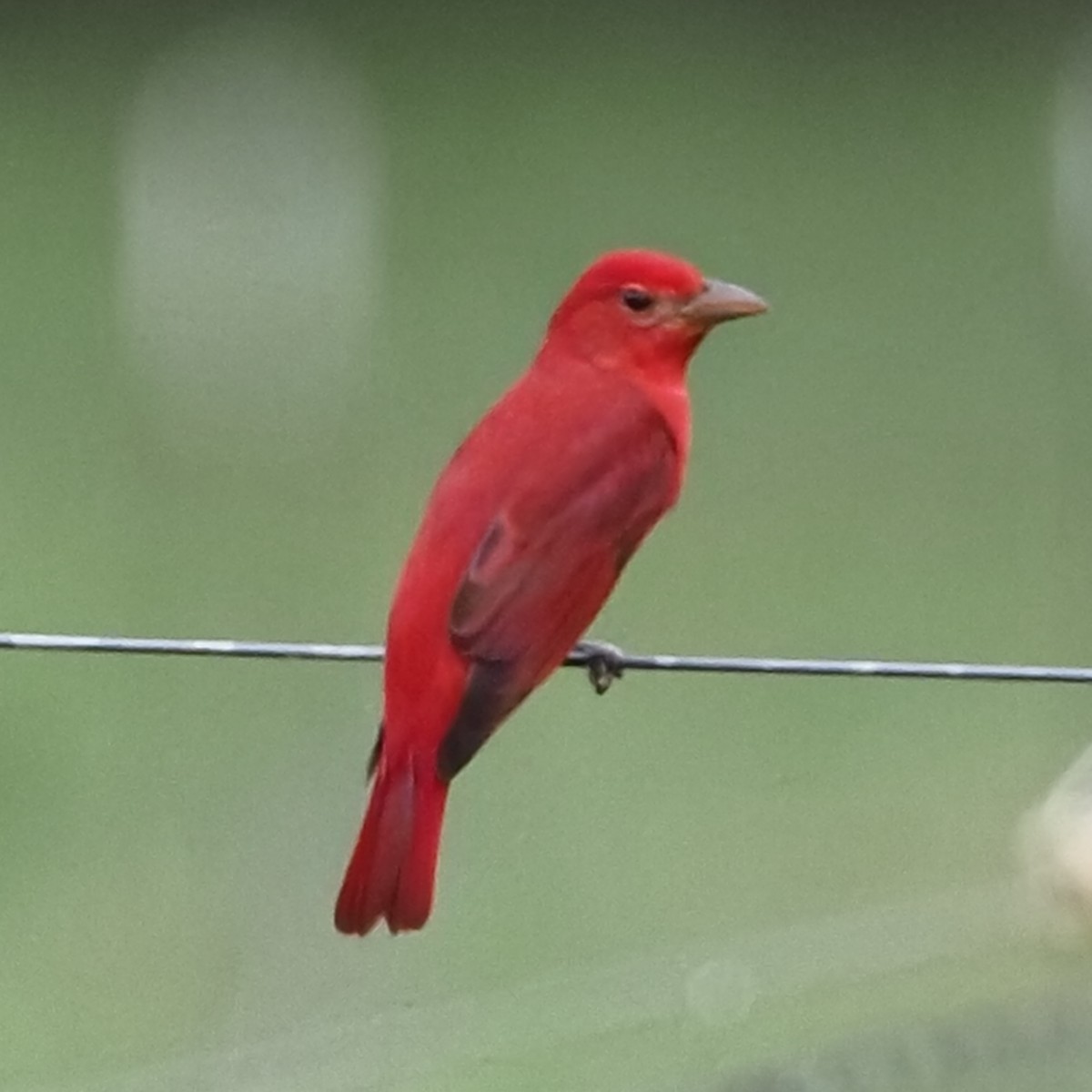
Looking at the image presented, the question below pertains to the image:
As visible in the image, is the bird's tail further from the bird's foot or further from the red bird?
the bird's foot

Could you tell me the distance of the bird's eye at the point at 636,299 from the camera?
1804mm

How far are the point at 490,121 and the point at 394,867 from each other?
141 centimetres

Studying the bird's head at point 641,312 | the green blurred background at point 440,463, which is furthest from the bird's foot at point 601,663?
the green blurred background at point 440,463

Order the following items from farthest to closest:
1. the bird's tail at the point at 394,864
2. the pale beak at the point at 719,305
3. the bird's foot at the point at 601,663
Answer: the bird's foot at the point at 601,663 < the pale beak at the point at 719,305 < the bird's tail at the point at 394,864

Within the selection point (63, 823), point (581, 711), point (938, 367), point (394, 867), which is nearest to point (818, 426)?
point (938, 367)

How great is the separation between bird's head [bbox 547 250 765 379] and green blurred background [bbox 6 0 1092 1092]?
922 mm

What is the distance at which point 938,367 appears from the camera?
2836 millimetres

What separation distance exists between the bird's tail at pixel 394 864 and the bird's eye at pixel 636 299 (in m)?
0.44

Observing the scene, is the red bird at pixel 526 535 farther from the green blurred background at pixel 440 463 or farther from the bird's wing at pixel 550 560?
the green blurred background at pixel 440 463

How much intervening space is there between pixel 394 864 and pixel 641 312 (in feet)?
1.62

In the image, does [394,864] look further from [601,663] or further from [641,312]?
[641,312]

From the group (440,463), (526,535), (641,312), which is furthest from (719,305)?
(440,463)

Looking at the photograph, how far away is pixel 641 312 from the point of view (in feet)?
5.94

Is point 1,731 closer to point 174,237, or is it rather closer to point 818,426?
point 174,237
